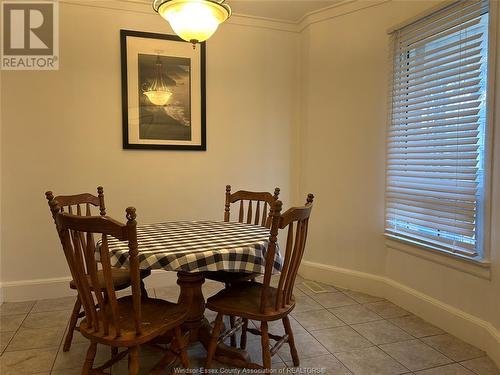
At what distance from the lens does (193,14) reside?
1831 millimetres

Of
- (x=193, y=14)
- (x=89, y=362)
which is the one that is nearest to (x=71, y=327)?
(x=89, y=362)

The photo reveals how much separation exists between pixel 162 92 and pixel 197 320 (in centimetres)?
194

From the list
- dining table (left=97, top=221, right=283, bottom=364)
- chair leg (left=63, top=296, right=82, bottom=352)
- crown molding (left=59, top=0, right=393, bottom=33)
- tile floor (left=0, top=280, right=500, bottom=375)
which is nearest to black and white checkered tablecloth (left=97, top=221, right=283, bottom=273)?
dining table (left=97, top=221, right=283, bottom=364)

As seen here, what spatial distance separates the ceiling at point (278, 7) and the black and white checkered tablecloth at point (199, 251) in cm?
207

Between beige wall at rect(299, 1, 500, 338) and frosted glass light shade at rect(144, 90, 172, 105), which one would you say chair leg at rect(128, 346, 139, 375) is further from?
frosted glass light shade at rect(144, 90, 172, 105)

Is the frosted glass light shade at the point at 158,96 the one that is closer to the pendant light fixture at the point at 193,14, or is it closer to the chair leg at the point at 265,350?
the pendant light fixture at the point at 193,14

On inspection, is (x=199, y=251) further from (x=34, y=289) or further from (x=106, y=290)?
(x=34, y=289)

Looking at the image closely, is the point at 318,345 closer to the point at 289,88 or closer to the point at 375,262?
the point at 375,262

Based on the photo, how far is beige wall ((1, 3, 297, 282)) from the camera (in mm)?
2859

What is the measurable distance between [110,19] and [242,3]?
110 centimetres

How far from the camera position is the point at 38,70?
9.35 feet

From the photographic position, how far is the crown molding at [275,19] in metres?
2.95

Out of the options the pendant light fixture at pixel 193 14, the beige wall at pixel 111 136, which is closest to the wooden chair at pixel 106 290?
the pendant light fixture at pixel 193 14

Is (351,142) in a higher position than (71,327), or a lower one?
higher
